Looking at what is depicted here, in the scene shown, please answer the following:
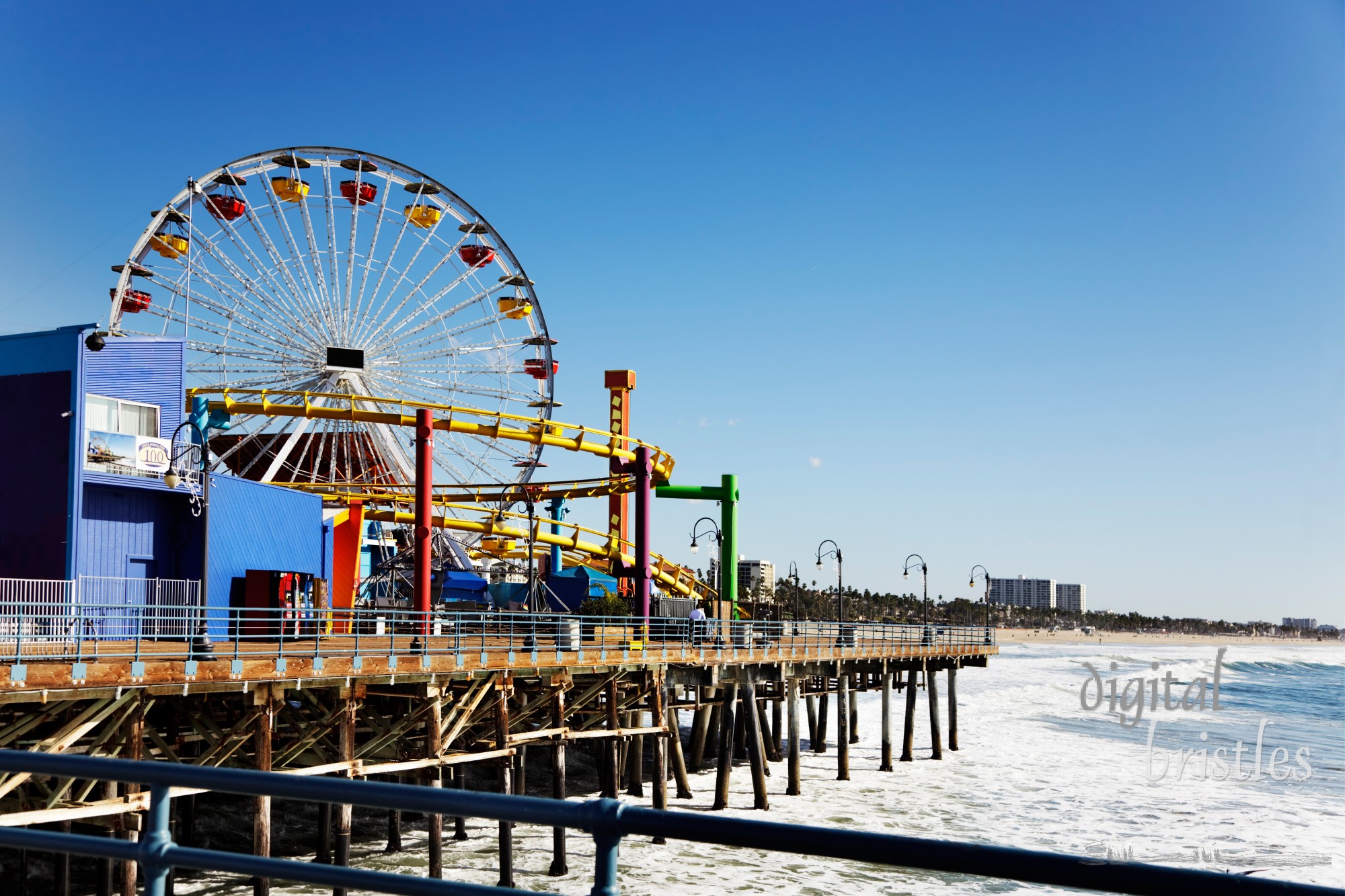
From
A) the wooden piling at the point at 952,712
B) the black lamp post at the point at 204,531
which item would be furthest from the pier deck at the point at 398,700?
the wooden piling at the point at 952,712

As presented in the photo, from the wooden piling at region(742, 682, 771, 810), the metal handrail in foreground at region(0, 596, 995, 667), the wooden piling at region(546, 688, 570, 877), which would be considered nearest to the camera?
the metal handrail in foreground at region(0, 596, 995, 667)

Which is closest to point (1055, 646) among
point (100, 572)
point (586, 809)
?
point (100, 572)

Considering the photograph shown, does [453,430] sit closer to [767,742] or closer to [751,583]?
[767,742]

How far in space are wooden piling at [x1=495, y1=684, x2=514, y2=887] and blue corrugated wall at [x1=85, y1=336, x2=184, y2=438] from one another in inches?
419

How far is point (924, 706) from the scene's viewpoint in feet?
223

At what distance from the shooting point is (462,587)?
4953cm

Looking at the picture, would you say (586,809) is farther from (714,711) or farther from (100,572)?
(714,711)

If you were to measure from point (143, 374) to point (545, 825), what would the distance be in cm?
2819

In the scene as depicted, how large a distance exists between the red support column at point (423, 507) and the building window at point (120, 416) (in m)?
6.23

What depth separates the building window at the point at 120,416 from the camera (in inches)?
1041

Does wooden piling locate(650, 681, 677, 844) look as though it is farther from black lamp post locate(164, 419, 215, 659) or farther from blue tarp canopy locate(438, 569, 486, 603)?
blue tarp canopy locate(438, 569, 486, 603)

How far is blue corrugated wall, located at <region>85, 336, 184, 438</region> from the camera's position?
2700 centimetres

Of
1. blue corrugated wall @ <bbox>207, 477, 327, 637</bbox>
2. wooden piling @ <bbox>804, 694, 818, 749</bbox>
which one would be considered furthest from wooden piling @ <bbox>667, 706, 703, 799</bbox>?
wooden piling @ <bbox>804, 694, 818, 749</bbox>

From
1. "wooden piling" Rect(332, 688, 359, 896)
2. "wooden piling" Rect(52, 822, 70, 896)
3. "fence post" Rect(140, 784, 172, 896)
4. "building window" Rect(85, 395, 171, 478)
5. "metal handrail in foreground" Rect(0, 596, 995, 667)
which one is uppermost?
"building window" Rect(85, 395, 171, 478)
